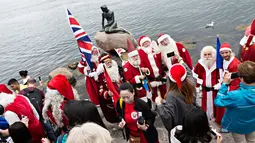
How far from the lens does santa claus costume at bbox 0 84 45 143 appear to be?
3.44 meters

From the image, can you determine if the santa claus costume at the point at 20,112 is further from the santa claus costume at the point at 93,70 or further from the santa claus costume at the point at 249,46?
the santa claus costume at the point at 249,46

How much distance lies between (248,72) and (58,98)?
8.44 feet

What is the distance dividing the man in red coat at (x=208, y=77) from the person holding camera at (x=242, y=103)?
1101 millimetres

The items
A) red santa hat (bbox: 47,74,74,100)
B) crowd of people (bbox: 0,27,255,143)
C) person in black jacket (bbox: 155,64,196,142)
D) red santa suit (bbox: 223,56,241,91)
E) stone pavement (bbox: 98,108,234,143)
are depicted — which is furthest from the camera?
stone pavement (bbox: 98,108,234,143)

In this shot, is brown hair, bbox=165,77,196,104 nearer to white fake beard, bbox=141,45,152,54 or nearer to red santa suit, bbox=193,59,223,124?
red santa suit, bbox=193,59,223,124

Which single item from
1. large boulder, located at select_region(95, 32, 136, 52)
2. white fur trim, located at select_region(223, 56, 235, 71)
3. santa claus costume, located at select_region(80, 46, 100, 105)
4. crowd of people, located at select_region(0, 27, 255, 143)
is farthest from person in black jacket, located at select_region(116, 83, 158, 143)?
large boulder, located at select_region(95, 32, 136, 52)

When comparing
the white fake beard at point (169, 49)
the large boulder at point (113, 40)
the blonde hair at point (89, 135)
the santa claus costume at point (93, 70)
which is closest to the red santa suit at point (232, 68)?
the white fake beard at point (169, 49)

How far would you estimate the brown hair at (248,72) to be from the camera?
8.96ft

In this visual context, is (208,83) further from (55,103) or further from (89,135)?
(89,135)

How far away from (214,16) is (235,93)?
47.9 feet

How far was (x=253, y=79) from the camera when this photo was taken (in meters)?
2.75

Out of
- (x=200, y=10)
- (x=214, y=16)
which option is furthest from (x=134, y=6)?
(x=214, y=16)

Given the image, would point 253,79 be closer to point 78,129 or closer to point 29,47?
point 78,129

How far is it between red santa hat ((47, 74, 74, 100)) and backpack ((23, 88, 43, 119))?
89 cm
